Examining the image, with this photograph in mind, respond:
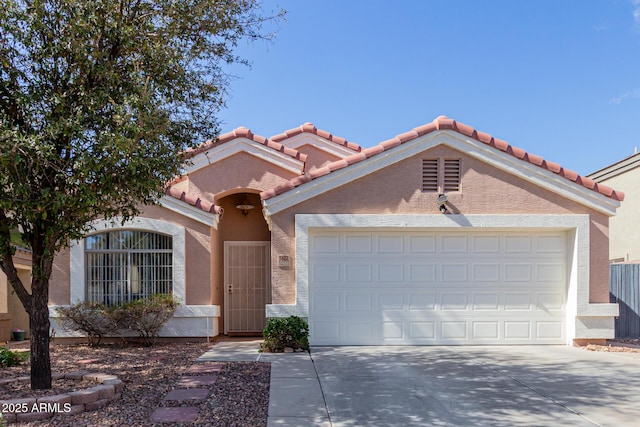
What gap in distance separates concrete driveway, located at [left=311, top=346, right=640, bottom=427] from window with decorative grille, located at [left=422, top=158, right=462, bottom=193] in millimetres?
3223

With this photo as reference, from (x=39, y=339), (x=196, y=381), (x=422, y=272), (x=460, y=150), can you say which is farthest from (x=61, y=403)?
(x=460, y=150)

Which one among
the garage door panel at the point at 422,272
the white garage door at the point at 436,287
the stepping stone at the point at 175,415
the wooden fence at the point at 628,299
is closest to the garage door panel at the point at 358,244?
the white garage door at the point at 436,287

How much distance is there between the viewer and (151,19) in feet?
22.5

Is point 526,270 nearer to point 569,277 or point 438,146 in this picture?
point 569,277

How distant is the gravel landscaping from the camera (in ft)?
18.0

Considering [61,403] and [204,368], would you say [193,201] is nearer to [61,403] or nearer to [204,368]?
[204,368]

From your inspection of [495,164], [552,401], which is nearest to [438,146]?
[495,164]

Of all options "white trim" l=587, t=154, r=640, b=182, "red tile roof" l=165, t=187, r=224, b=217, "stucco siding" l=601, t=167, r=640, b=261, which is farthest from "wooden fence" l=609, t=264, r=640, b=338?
"red tile roof" l=165, t=187, r=224, b=217

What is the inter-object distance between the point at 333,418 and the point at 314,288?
4.74 meters

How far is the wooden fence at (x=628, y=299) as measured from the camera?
12219 mm

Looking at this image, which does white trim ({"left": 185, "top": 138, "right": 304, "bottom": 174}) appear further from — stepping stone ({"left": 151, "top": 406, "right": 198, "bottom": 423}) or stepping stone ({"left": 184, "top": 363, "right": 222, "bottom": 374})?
stepping stone ({"left": 151, "top": 406, "right": 198, "bottom": 423})

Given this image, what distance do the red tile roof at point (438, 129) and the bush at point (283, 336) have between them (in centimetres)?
250

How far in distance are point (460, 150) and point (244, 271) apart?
612cm

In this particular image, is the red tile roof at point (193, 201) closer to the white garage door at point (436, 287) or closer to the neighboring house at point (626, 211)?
the white garage door at point (436, 287)
